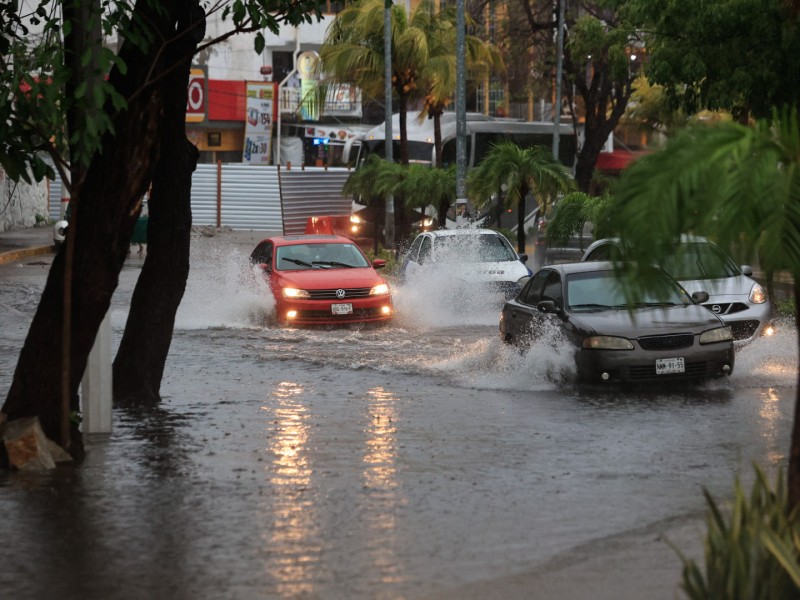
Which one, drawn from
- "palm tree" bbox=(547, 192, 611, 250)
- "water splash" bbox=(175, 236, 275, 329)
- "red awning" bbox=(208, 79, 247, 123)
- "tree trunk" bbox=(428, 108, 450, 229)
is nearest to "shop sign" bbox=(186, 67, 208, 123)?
"red awning" bbox=(208, 79, 247, 123)

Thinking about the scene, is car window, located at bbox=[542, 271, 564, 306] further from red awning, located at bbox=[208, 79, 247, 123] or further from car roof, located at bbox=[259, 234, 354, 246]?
red awning, located at bbox=[208, 79, 247, 123]

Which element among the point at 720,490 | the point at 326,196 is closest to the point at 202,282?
the point at 720,490

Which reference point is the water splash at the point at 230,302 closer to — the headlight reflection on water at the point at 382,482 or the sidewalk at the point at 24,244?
the headlight reflection on water at the point at 382,482

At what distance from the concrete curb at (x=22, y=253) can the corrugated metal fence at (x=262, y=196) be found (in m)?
14.0

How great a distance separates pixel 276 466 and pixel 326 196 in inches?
1694

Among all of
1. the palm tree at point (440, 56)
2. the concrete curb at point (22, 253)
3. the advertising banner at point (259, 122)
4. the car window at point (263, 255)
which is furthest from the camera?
the advertising banner at point (259, 122)

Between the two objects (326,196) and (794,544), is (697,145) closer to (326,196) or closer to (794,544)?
(794,544)

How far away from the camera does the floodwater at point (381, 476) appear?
7559mm

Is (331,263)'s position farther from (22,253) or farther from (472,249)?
(22,253)

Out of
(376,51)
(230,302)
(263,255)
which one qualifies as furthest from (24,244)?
(230,302)

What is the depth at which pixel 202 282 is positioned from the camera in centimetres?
2541

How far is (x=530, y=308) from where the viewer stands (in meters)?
16.0

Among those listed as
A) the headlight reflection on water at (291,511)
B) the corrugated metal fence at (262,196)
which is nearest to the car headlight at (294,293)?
the headlight reflection on water at (291,511)

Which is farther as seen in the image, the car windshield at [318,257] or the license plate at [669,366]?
the car windshield at [318,257]
